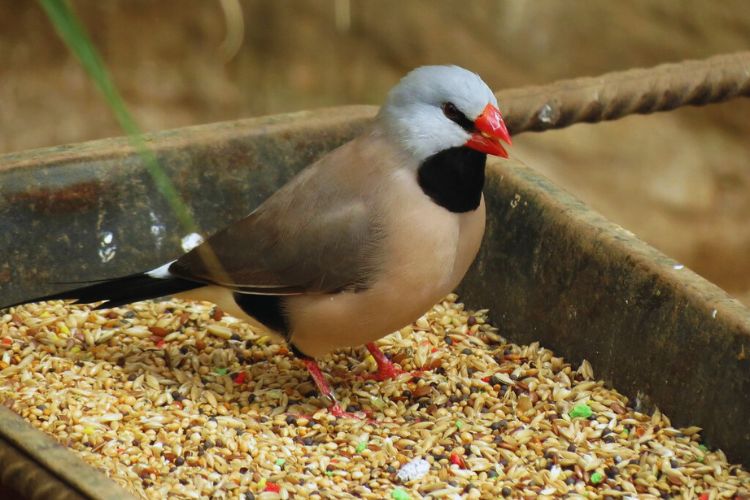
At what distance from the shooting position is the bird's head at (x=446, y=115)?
9.07 ft

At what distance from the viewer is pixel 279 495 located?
2.61 metres

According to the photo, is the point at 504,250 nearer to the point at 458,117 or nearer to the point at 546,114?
the point at 546,114

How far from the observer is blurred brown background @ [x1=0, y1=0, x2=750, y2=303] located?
5367mm

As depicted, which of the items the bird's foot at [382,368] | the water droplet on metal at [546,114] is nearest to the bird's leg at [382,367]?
the bird's foot at [382,368]

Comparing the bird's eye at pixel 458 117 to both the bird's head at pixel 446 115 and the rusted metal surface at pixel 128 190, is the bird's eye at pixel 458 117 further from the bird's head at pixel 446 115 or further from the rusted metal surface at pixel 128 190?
the rusted metal surface at pixel 128 190

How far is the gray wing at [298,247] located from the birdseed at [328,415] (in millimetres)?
335

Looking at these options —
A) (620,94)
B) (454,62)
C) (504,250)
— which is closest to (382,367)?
(504,250)

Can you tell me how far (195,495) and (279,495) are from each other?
0.18 meters

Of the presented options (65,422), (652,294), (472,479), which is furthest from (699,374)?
(65,422)

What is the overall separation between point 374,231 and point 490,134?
35 cm

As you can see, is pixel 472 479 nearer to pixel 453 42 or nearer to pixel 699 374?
pixel 699 374

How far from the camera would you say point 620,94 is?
365 centimetres

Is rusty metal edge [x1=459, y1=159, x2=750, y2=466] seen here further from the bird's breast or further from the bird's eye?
the bird's eye

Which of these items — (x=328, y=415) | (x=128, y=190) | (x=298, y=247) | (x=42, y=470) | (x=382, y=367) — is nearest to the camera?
(x=42, y=470)
